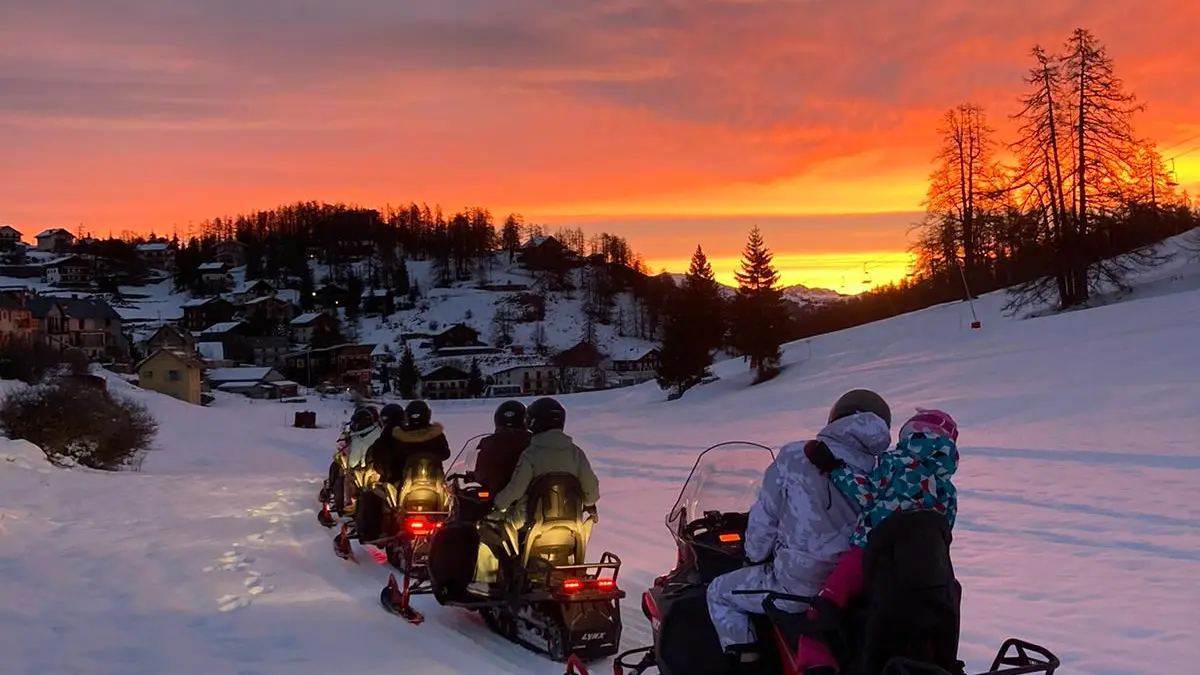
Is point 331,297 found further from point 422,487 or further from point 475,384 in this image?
point 422,487

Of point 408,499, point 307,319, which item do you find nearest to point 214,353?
point 307,319

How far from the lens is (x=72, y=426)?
21.7 meters

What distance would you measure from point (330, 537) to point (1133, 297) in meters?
29.4

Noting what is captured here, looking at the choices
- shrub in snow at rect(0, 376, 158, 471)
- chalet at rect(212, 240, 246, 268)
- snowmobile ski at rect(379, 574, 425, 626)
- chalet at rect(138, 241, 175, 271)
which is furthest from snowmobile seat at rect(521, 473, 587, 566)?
chalet at rect(138, 241, 175, 271)

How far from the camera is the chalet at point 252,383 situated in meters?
70.9

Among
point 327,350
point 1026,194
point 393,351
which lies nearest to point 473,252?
point 393,351

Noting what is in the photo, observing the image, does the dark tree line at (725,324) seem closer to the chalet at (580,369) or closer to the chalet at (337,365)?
the chalet at (580,369)

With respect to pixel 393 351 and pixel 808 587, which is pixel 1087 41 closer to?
pixel 808 587

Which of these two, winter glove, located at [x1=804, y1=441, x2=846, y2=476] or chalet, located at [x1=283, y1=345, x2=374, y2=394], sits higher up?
winter glove, located at [x1=804, y1=441, x2=846, y2=476]

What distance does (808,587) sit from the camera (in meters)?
3.68

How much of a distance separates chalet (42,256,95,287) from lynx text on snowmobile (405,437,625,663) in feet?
451

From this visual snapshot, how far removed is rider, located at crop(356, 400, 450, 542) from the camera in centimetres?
973

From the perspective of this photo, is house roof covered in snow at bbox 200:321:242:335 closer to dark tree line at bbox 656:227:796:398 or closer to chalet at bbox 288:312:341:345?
chalet at bbox 288:312:341:345

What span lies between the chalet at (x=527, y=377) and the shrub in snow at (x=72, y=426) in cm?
6201
